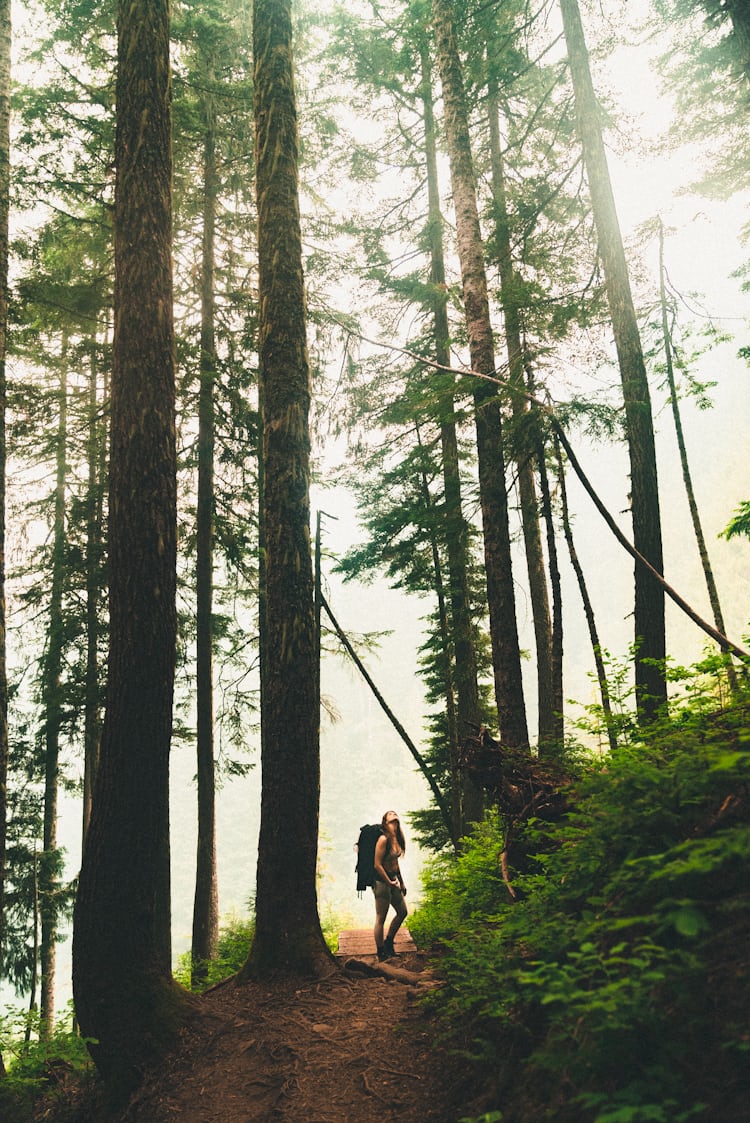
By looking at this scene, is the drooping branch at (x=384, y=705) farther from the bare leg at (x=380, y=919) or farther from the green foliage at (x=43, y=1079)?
the green foliage at (x=43, y=1079)

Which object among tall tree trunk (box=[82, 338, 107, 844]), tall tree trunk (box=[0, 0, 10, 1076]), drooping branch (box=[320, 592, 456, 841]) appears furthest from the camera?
tall tree trunk (box=[82, 338, 107, 844])

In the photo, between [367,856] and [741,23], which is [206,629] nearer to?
[367,856]

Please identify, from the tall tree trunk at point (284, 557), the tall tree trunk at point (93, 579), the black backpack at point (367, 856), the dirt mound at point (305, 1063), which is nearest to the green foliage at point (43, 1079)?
the dirt mound at point (305, 1063)

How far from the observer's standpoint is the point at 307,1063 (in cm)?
403

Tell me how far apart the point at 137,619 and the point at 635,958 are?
4.03 meters

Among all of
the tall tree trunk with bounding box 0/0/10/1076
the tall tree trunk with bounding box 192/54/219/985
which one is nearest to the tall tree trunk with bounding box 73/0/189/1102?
the tall tree trunk with bounding box 0/0/10/1076

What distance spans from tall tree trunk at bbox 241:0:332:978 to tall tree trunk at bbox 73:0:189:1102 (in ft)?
3.32

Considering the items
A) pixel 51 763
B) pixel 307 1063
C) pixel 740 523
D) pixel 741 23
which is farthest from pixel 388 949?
pixel 741 23

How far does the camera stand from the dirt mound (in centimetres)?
343

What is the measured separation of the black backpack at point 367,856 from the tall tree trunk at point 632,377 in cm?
367

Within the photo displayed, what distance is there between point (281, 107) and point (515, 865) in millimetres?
8031

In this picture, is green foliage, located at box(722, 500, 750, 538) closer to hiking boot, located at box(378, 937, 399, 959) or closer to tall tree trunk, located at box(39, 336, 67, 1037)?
hiking boot, located at box(378, 937, 399, 959)

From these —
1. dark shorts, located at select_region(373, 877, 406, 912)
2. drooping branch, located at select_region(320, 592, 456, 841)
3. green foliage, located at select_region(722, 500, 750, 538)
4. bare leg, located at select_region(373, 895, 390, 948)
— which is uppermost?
green foliage, located at select_region(722, 500, 750, 538)

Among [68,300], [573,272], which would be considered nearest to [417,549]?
[573,272]
